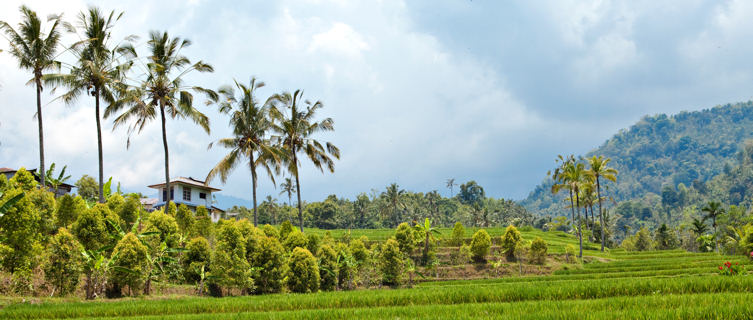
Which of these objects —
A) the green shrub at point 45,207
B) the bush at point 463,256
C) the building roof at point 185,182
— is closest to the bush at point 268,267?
the green shrub at point 45,207

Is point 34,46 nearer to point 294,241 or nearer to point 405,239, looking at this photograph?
point 294,241

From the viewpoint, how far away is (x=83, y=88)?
1080 inches

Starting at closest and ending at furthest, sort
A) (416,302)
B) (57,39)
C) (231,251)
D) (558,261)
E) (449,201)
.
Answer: (416,302), (231,251), (57,39), (558,261), (449,201)

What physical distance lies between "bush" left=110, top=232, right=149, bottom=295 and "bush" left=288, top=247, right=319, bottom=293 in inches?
266

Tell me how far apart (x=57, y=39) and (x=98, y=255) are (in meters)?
15.8

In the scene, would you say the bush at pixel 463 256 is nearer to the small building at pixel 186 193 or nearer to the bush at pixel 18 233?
the small building at pixel 186 193

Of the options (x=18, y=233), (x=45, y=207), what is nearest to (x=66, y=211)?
(x=45, y=207)

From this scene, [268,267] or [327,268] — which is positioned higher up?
[268,267]

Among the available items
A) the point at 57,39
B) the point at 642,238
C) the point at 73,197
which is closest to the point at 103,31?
the point at 57,39

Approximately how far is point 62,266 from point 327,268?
12.8 m

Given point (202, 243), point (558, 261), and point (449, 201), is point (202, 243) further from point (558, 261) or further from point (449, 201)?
point (449, 201)

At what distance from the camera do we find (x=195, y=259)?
23.2m

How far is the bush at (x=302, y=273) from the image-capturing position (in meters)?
23.1

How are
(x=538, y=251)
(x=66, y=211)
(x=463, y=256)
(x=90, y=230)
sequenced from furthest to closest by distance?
(x=463, y=256)
(x=538, y=251)
(x=66, y=211)
(x=90, y=230)
